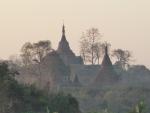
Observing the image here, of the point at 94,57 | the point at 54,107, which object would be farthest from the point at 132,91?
the point at 54,107

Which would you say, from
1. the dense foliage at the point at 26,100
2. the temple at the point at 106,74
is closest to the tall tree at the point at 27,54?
the temple at the point at 106,74

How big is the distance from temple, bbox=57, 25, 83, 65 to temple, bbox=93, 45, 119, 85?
7.84 m

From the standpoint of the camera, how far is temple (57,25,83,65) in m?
97.3

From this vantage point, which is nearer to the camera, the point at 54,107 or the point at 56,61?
the point at 54,107

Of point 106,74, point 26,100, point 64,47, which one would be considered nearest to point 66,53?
point 64,47

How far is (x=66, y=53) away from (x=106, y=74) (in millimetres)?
11811

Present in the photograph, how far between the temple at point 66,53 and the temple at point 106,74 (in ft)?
25.7

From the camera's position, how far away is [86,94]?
3125 inches

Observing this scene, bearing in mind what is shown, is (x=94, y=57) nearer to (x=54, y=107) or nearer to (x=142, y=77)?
(x=142, y=77)

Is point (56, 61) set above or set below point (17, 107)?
above

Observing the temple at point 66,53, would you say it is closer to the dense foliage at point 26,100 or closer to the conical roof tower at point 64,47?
the conical roof tower at point 64,47

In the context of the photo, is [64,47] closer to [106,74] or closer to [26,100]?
[106,74]

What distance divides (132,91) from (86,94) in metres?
4.80

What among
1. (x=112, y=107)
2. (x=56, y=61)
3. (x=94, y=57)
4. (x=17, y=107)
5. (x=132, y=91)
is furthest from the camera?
(x=94, y=57)
